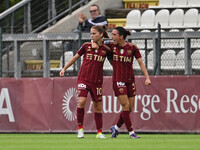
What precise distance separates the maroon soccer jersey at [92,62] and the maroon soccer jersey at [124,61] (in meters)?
0.20

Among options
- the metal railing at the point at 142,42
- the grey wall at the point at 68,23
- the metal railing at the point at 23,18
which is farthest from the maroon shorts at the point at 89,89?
the grey wall at the point at 68,23

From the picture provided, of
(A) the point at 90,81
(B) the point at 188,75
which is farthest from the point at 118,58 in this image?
(B) the point at 188,75

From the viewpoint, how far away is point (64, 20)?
21031 millimetres

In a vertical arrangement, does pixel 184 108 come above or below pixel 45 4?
below

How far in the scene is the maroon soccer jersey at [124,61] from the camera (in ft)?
40.6

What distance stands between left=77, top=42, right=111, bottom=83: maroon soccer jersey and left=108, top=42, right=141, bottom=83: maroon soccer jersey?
0.20 m

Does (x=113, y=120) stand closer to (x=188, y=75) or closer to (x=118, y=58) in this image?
(x=188, y=75)

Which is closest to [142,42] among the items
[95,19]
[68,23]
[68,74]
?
[68,74]

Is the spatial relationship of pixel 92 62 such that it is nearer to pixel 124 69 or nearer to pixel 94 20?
pixel 124 69

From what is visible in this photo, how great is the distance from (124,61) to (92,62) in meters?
0.58

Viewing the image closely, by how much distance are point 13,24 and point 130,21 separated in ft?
11.4

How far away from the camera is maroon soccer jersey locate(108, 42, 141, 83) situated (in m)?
12.4

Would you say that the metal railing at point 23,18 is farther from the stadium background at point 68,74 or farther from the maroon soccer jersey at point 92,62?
the maroon soccer jersey at point 92,62

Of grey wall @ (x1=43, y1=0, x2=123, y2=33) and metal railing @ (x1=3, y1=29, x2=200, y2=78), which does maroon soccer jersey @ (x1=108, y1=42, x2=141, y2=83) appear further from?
grey wall @ (x1=43, y1=0, x2=123, y2=33)
